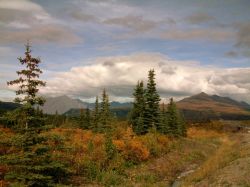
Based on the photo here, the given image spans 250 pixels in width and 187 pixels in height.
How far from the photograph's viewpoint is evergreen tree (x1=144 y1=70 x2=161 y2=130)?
5069 centimetres

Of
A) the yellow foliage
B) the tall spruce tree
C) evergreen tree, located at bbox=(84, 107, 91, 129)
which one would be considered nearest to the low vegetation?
the tall spruce tree

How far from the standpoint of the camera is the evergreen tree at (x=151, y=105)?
5069 cm

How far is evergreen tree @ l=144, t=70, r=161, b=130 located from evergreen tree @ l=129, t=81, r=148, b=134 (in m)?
0.72

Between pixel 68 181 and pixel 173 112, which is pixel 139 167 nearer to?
pixel 68 181

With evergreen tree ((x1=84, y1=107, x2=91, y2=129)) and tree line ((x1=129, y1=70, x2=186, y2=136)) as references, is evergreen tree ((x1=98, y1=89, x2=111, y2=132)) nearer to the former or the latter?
tree line ((x1=129, y1=70, x2=186, y2=136))

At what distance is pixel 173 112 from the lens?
6625 centimetres

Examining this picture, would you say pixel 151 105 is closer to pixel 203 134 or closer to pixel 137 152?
pixel 137 152

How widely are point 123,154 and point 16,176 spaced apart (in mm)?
12444

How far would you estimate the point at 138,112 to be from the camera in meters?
52.3

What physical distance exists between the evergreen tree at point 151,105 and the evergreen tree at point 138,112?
72cm

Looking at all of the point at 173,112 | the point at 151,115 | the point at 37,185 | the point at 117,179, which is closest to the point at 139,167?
the point at 117,179

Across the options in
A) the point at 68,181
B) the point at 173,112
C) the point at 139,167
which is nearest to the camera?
the point at 68,181

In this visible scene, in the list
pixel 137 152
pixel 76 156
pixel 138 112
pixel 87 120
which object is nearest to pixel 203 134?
pixel 87 120

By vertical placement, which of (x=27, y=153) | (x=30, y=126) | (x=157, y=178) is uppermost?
(x=30, y=126)
